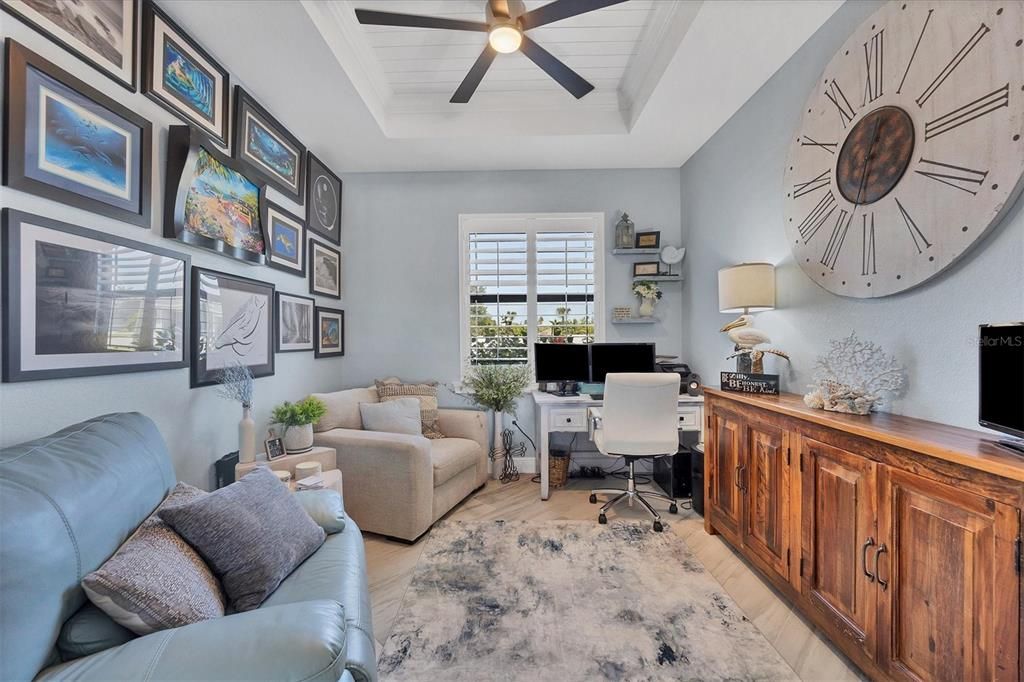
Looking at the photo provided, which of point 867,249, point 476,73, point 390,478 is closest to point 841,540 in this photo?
point 867,249

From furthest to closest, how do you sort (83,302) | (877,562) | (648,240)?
(648,240)
(83,302)
(877,562)

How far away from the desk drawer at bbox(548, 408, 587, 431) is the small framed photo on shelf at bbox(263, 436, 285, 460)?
1.85 metres

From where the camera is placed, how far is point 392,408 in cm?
298

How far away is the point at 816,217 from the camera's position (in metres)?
2.08

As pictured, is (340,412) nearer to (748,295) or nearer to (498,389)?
(498,389)

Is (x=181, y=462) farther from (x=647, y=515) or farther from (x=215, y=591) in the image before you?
(x=647, y=515)

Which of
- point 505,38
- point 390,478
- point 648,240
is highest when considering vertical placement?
point 505,38

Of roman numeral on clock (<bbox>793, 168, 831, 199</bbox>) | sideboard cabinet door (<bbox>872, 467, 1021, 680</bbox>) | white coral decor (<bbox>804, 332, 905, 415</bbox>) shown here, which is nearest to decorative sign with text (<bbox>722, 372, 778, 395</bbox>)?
white coral decor (<bbox>804, 332, 905, 415</bbox>)

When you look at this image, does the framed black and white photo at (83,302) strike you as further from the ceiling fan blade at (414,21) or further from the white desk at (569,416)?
the white desk at (569,416)

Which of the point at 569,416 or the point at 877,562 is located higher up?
the point at 569,416

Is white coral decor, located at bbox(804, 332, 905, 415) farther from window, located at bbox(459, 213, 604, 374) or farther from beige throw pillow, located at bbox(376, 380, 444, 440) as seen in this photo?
beige throw pillow, located at bbox(376, 380, 444, 440)

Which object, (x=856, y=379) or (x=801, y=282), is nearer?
(x=856, y=379)

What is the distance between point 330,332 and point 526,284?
6.04ft

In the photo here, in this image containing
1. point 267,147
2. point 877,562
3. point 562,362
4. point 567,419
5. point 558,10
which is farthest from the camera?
point 562,362
